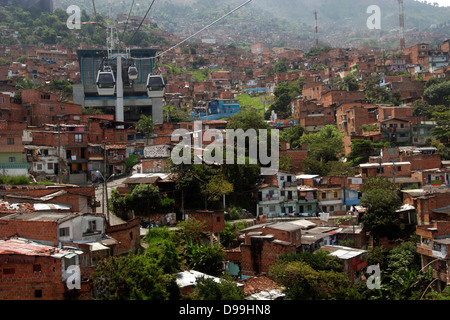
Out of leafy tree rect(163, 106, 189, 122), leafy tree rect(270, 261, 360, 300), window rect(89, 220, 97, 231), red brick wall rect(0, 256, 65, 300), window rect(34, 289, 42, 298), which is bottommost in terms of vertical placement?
leafy tree rect(270, 261, 360, 300)

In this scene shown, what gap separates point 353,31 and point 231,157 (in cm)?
17539

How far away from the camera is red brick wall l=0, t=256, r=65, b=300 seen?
41.7 feet

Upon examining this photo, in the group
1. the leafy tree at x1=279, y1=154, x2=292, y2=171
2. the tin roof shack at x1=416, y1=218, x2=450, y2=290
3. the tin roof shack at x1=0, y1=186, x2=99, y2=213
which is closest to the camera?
the tin roof shack at x1=0, y1=186, x2=99, y2=213

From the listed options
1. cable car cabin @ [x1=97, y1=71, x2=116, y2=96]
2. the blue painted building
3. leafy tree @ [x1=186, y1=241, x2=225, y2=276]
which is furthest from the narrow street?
the blue painted building

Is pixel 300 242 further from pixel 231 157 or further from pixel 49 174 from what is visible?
pixel 49 174

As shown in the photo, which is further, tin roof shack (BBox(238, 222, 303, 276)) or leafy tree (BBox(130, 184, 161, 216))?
leafy tree (BBox(130, 184, 161, 216))

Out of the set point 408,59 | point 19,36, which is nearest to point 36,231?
point 408,59

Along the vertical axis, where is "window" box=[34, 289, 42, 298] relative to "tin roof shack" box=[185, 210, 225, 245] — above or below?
below

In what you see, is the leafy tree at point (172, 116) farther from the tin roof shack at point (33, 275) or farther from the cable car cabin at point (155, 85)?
the tin roof shack at point (33, 275)

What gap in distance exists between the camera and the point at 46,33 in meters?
83.4

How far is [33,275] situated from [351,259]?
37.0 ft

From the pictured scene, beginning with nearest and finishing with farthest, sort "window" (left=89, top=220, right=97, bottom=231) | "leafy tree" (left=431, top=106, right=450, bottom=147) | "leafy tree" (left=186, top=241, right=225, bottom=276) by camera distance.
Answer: "window" (left=89, top=220, right=97, bottom=231) < "leafy tree" (left=186, top=241, right=225, bottom=276) < "leafy tree" (left=431, top=106, right=450, bottom=147)

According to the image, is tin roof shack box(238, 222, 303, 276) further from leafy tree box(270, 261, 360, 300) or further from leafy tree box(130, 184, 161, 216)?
leafy tree box(130, 184, 161, 216)

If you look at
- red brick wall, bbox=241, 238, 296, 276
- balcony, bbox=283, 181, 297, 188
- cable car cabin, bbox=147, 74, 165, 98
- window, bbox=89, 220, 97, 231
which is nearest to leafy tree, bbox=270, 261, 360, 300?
red brick wall, bbox=241, 238, 296, 276
